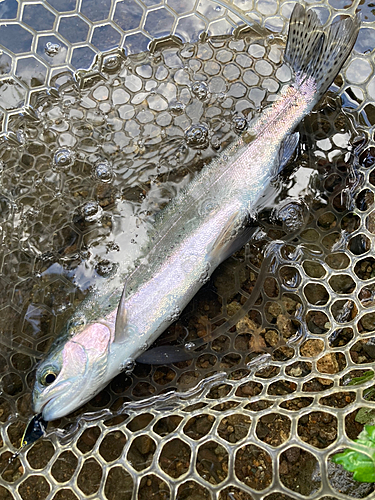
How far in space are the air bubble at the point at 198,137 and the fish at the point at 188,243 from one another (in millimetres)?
332

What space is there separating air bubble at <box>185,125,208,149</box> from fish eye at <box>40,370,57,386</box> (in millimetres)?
1905

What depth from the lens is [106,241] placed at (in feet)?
9.31

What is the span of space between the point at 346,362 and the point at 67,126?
2.64m

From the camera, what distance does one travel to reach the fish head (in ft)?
7.78

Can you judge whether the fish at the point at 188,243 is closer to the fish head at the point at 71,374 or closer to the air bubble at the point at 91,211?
the fish head at the point at 71,374

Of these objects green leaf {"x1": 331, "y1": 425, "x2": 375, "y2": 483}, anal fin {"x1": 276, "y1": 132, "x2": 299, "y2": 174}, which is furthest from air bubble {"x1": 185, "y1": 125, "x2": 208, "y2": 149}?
green leaf {"x1": 331, "y1": 425, "x2": 375, "y2": 483}

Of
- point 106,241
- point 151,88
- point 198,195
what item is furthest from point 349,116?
point 106,241

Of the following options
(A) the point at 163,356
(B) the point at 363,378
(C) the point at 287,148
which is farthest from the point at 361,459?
(C) the point at 287,148

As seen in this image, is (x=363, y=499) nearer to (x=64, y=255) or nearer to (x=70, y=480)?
(x=70, y=480)

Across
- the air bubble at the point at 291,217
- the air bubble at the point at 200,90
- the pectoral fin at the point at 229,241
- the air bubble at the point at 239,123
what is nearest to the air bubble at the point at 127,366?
the pectoral fin at the point at 229,241

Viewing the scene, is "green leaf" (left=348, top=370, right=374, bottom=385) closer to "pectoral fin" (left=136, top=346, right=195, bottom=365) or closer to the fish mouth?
"pectoral fin" (left=136, top=346, right=195, bottom=365)

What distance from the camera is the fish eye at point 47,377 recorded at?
2410 millimetres

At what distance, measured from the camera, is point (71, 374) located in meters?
2.38

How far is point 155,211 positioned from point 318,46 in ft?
5.47
